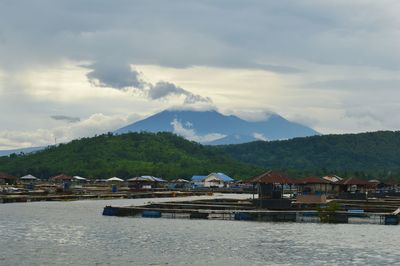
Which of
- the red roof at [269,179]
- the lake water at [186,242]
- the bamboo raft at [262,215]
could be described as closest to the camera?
the lake water at [186,242]

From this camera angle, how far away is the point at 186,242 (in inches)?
1672

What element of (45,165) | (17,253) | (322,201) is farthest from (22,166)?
(17,253)

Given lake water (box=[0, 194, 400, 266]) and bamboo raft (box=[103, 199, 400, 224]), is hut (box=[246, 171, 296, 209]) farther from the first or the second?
lake water (box=[0, 194, 400, 266])

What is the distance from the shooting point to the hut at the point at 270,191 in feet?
211

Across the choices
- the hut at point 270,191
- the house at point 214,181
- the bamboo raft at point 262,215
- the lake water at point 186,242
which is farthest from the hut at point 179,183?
the lake water at point 186,242

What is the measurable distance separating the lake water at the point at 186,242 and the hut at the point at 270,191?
26.4 feet

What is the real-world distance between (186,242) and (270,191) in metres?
27.7

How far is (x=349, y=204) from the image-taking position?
73.9 m

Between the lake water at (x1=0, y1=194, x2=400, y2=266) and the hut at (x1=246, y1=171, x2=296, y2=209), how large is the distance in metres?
8.05

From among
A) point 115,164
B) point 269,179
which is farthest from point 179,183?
point 269,179

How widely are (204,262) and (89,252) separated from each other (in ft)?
23.5

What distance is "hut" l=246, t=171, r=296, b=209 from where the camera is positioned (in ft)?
211

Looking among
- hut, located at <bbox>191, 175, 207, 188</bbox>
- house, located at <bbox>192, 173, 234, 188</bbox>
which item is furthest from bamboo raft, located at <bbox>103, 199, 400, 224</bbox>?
house, located at <bbox>192, 173, 234, 188</bbox>

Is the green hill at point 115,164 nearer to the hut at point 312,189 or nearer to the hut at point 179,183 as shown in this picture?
the hut at point 179,183
